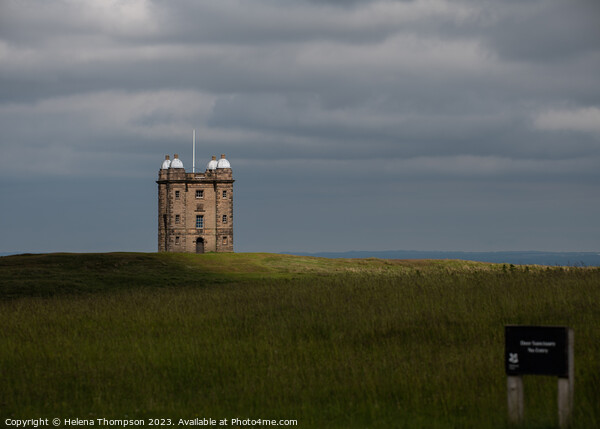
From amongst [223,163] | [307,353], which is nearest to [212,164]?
[223,163]

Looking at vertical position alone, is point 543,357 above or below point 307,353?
above

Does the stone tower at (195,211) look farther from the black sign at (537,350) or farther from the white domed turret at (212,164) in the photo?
the black sign at (537,350)

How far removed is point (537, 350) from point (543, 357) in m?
0.11

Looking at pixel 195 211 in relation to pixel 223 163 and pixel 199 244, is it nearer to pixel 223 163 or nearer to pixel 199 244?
pixel 199 244

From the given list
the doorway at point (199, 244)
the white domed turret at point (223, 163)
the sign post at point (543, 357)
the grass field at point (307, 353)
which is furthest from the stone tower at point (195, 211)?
the sign post at point (543, 357)

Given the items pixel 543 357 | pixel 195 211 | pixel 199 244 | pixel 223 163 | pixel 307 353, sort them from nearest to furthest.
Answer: pixel 543 357 < pixel 307 353 < pixel 195 211 < pixel 199 244 < pixel 223 163

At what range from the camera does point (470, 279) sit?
2366cm

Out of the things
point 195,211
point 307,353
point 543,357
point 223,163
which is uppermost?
point 223,163

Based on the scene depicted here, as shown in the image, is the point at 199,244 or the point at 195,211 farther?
the point at 199,244

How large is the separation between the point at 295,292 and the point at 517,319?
338 inches

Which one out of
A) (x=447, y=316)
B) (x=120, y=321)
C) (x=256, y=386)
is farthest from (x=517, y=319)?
(x=120, y=321)

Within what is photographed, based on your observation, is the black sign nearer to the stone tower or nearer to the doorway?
the stone tower

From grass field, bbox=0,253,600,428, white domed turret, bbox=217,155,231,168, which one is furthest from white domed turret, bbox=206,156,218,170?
grass field, bbox=0,253,600,428

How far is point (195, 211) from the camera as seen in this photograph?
73.4 m
